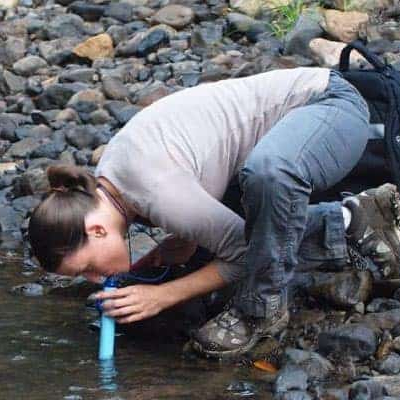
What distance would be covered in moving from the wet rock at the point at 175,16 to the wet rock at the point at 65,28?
26.5 inches

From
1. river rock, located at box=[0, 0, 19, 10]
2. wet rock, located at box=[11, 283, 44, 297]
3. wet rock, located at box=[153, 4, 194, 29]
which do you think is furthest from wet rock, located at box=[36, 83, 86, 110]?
wet rock, located at box=[11, 283, 44, 297]

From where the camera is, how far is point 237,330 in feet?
11.7

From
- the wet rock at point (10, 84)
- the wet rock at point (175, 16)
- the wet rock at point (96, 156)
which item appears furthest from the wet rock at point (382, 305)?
the wet rock at point (175, 16)

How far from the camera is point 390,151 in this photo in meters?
3.62

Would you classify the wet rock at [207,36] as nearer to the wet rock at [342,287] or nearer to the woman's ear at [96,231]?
the wet rock at [342,287]

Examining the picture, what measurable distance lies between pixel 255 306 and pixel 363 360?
375 millimetres

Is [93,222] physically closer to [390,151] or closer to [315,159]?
[315,159]

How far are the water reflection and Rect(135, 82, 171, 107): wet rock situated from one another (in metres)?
3.70

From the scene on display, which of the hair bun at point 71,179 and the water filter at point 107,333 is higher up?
the hair bun at point 71,179

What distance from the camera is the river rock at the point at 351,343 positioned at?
342 cm

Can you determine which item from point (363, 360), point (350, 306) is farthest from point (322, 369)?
point (350, 306)

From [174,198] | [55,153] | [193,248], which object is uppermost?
[174,198]

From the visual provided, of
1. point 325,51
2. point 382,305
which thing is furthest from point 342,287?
point 325,51

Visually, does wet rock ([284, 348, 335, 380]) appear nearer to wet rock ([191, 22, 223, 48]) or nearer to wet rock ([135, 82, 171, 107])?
wet rock ([135, 82, 171, 107])
